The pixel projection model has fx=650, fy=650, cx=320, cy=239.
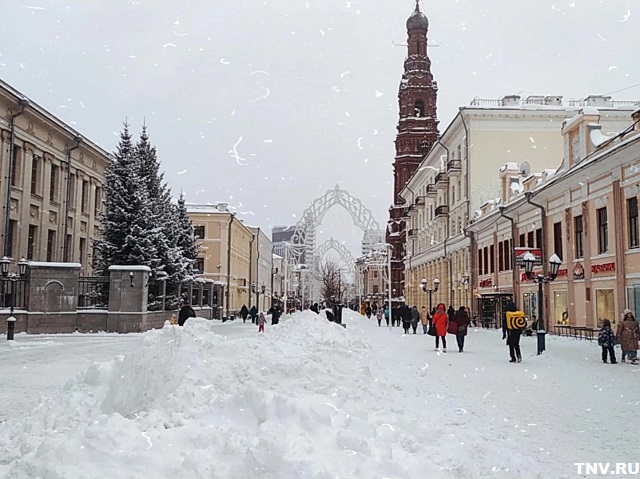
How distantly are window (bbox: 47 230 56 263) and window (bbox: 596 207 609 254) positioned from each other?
31.9 m

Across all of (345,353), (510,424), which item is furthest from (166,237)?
(510,424)

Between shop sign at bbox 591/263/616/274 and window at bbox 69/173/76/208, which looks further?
window at bbox 69/173/76/208

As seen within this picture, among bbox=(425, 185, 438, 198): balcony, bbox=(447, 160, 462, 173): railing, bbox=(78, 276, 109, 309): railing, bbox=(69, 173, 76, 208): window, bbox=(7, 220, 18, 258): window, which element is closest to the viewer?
bbox=(78, 276, 109, 309): railing

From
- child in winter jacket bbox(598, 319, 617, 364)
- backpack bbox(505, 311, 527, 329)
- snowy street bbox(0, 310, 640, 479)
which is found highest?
backpack bbox(505, 311, 527, 329)

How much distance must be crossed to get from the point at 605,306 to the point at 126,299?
67.4ft

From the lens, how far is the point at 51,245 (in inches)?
1629

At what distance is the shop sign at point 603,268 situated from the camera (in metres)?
23.9

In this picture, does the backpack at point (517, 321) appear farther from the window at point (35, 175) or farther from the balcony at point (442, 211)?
the balcony at point (442, 211)

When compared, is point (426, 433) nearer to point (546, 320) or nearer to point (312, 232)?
point (546, 320)

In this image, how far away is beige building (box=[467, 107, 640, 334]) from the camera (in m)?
22.7

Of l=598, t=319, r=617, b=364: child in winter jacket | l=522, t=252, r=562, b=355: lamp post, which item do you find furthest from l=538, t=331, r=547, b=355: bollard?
l=598, t=319, r=617, b=364: child in winter jacket

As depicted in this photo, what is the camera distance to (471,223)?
4459cm

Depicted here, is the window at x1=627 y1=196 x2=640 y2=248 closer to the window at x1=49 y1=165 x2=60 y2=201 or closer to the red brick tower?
the window at x1=49 y1=165 x2=60 y2=201

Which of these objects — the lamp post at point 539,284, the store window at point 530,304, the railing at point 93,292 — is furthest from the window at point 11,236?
the store window at point 530,304
